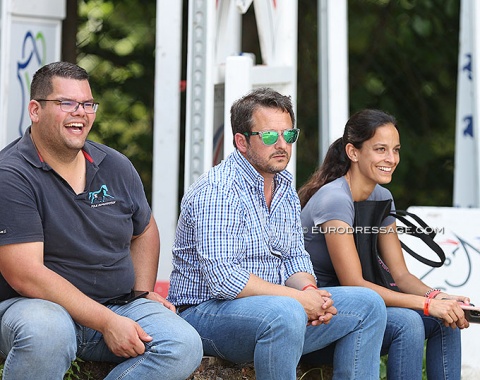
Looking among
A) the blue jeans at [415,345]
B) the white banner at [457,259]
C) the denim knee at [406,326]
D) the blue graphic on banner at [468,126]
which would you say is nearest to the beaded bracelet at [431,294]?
the blue jeans at [415,345]

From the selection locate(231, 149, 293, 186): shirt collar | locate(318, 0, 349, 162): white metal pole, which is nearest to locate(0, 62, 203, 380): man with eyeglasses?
locate(231, 149, 293, 186): shirt collar

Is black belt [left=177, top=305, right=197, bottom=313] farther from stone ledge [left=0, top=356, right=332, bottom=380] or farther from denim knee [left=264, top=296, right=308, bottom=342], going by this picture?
denim knee [left=264, top=296, right=308, bottom=342]

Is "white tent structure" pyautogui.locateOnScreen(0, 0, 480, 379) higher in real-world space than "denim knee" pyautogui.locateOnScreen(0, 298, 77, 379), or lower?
higher

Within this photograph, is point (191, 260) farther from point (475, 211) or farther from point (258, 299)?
point (475, 211)

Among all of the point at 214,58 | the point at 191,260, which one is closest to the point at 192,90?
the point at 214,58

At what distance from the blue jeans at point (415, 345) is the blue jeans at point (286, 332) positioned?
0.24 m

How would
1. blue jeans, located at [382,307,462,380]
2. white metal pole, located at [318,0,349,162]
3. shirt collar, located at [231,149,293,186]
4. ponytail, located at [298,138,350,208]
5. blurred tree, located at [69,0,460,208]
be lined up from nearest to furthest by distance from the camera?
shirt collar, located at [231,149,293,186] → blue jeans, located at [382,307,462,380] → ponytail, located at [298,138,350,208] → white metal pole, located at [318,0,349,162] → blurred tree, located at [69,0,460,208]

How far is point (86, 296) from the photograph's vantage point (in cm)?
328

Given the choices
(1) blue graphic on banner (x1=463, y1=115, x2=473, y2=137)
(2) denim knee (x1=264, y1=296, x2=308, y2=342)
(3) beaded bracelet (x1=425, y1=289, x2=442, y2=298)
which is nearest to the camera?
(2) denim knee (x1=264, y1=296, x2=308, y2=342)

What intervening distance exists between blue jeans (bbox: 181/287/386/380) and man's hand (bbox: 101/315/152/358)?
38 cm

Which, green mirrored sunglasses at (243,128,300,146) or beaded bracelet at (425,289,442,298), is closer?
green mirrored sunglasses at (243,128,300,146)

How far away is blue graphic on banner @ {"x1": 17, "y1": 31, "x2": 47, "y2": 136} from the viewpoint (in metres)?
5.61

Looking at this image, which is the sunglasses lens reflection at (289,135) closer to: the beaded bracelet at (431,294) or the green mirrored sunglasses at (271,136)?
the green mirrored sunglasses at (271,136)

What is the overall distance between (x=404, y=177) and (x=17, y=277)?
5.19 metres
